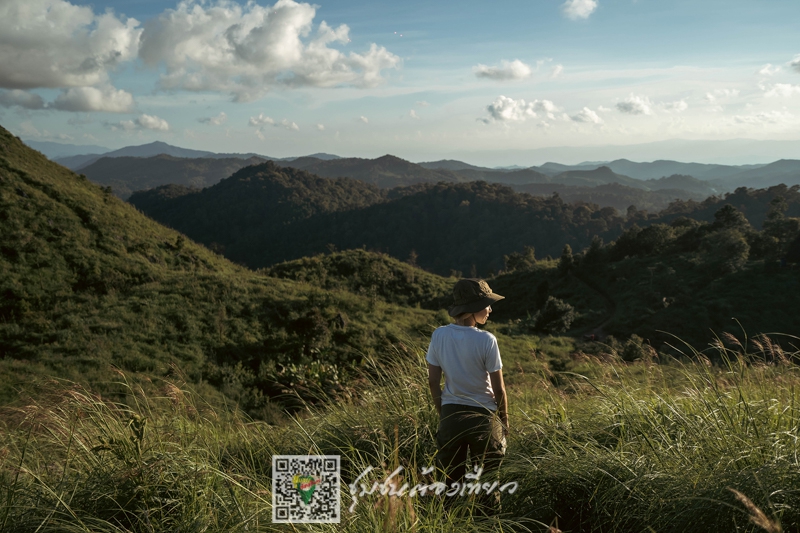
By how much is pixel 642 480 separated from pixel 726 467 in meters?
0.42

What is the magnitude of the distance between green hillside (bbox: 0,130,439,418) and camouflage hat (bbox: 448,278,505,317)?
18.6 ft

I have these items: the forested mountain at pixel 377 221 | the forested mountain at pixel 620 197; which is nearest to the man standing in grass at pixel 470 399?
the forested mountain at pixel 377 221

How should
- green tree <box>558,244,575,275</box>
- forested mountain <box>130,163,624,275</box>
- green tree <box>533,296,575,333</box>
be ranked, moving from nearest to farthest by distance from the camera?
green tree <box>533,296,575,333</box>, green tree <box>558,244,575,275</box>, forested mountain <box>130,163,624,275</box>

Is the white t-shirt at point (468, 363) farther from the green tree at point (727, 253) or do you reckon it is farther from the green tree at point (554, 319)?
the green tree at point (727, 253)

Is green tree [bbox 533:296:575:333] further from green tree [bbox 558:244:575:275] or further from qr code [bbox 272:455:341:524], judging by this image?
qr code [bbox 272:455:341:524]

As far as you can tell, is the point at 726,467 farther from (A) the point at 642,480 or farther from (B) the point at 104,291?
(B) the point at 104,291

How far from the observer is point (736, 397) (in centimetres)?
332

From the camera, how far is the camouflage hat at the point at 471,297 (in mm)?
2814

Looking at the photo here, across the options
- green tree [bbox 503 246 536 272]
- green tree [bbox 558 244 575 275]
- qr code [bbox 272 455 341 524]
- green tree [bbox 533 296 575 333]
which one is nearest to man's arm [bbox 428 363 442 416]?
qr code [bbox 272 455 341 524]

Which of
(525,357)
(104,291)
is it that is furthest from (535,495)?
(104,291)

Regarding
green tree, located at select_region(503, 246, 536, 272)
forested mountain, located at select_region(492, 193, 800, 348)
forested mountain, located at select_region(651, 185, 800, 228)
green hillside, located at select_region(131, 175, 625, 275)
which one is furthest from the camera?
green hillside, located at select_region(131, 175, 625, 275)

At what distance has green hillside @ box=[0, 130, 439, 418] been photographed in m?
10.6

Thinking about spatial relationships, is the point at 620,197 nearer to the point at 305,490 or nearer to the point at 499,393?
the point at 499,393

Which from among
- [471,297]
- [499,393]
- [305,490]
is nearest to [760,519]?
[499,393]
